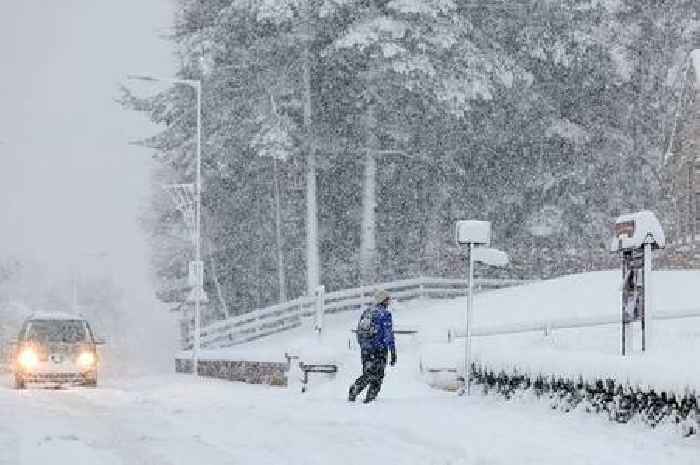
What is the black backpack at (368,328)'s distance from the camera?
18.9 meters

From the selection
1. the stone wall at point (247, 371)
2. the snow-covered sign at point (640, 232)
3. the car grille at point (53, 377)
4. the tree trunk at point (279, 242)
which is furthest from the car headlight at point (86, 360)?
the tree trunk at point (279, 242)

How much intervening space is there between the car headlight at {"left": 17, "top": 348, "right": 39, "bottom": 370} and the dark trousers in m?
9.12

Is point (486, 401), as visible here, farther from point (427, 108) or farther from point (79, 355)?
point (427, 108)

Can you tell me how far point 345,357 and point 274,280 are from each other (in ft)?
74.6

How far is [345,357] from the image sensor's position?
23625mm

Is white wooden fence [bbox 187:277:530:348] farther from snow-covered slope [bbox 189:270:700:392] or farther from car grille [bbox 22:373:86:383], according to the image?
car grille [bbox 22:373:86:383]

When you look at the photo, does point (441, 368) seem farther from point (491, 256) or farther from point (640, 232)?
point (640, 232)

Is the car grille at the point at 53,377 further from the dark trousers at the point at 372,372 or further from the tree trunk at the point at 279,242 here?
the tree trunk at the point at 279,242

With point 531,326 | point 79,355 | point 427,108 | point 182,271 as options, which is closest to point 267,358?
point 79,355

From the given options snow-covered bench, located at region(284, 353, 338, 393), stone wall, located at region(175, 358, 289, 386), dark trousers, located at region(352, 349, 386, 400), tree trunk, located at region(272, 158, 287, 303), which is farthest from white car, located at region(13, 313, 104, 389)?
tree trunk, located at region(272, 158, 287, 303)

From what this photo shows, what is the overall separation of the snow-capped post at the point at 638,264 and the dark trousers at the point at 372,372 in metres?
3.85

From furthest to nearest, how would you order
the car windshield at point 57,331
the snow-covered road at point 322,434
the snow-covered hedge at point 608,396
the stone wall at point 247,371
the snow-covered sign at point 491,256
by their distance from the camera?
1. the stone wall at point 247,371
2. the car windshield at point 57,331
3. the snow-covered sign at point 491,256
4. the snow-covered hedge at point 608,396
5. the snow-covered road at point 322,434

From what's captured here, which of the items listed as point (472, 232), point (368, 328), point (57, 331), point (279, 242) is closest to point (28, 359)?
point (57, 331)

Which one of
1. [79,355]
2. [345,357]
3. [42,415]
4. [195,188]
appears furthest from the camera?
[195,188]
